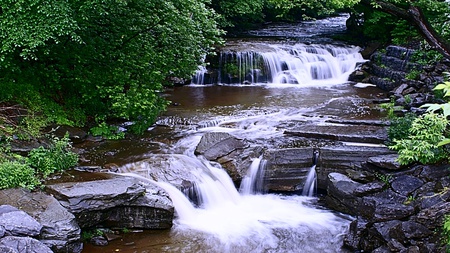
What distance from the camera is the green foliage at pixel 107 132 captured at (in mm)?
11086

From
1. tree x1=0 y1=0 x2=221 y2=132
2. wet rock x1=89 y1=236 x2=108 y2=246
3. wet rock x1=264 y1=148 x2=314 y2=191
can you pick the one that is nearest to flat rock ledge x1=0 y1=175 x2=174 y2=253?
wet rock x1=89 y1=236 x2=108 y2=246

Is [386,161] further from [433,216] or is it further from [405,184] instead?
[433,216]

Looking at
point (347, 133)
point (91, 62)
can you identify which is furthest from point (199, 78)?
point (347, 133)

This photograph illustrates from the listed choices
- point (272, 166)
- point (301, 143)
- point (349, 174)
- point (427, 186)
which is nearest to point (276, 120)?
point (301, 143)

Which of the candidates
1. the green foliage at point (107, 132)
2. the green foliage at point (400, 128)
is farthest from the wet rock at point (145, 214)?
the green foliage at point (400, 128)

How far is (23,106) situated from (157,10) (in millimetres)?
3818

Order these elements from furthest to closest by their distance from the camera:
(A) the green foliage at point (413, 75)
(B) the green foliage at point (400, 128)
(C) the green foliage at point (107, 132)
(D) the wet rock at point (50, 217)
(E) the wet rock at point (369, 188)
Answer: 1. (A) the green foliage at point (413, 75)
2. (C) the green foliage at point (107, 132)
3. (B) the green foliage at point (400, 128)
4. (E) the wet rock at point (369, 188)
5. (D) the wet rock at point (50, 217)

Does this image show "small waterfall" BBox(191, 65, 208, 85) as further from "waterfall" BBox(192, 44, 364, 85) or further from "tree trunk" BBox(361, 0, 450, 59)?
"tree trunk" BBox(361, 0, 450, 59)

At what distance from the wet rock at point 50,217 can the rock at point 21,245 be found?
0.47 m

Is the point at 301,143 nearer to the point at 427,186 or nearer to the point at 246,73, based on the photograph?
the point at 427,186

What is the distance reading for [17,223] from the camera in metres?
6.58

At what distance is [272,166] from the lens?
32.4 ft

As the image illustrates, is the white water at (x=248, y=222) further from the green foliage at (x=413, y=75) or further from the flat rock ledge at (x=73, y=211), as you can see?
the green foliage at (x=413, y=75)

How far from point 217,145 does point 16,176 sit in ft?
13.9
